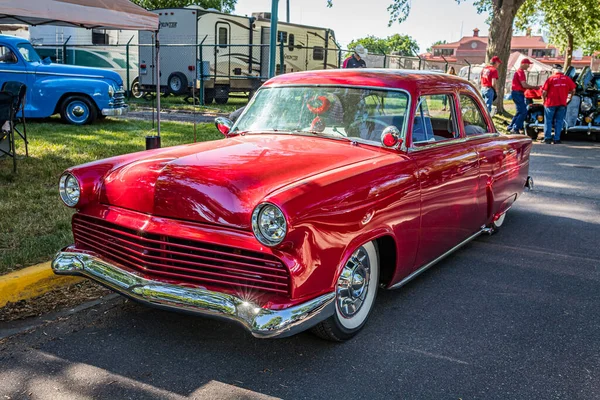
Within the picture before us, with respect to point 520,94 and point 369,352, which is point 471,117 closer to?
point 369,352

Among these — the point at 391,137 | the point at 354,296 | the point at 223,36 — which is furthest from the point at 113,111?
the point at 354,296

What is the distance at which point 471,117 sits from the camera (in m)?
5.21

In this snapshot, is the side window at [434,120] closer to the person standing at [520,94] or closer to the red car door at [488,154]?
the red car door at [488,154]

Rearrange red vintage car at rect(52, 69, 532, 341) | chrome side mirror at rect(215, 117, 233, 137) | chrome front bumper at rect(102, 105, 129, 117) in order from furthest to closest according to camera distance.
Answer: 1. chrome front bumper at rect(102, 105, 129, 117)
2. chrome side mirror at rect(215, 117, 233, 137)
3. red vintage car at rect(52, 69, 532, 341)

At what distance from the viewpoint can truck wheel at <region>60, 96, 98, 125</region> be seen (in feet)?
41.5

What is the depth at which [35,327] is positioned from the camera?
3.59m

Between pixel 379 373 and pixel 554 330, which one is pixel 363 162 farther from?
pixel 554 330

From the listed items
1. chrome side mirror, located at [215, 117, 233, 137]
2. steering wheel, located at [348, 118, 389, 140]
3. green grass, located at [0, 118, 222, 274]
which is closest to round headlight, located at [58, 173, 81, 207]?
green grass, located at [0, 118, 222, 274]

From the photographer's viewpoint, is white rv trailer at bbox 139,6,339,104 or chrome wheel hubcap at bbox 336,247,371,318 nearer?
chrome wheel hubcap at bbox 336,247,371,318

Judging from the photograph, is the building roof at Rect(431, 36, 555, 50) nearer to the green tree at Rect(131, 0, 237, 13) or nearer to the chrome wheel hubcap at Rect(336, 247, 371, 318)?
the green tree at Rect(131, 0, 237, 13)

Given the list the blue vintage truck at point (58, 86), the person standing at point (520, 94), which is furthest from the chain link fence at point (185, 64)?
the blue vintage truck at point (58, 86)

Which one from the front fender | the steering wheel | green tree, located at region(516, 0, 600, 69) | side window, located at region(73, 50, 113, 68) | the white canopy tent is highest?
green tree, located at region(516, 0, 600, 69)

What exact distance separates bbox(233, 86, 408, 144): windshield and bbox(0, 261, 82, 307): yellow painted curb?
5.60ft

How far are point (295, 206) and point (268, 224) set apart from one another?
0.16 meters
